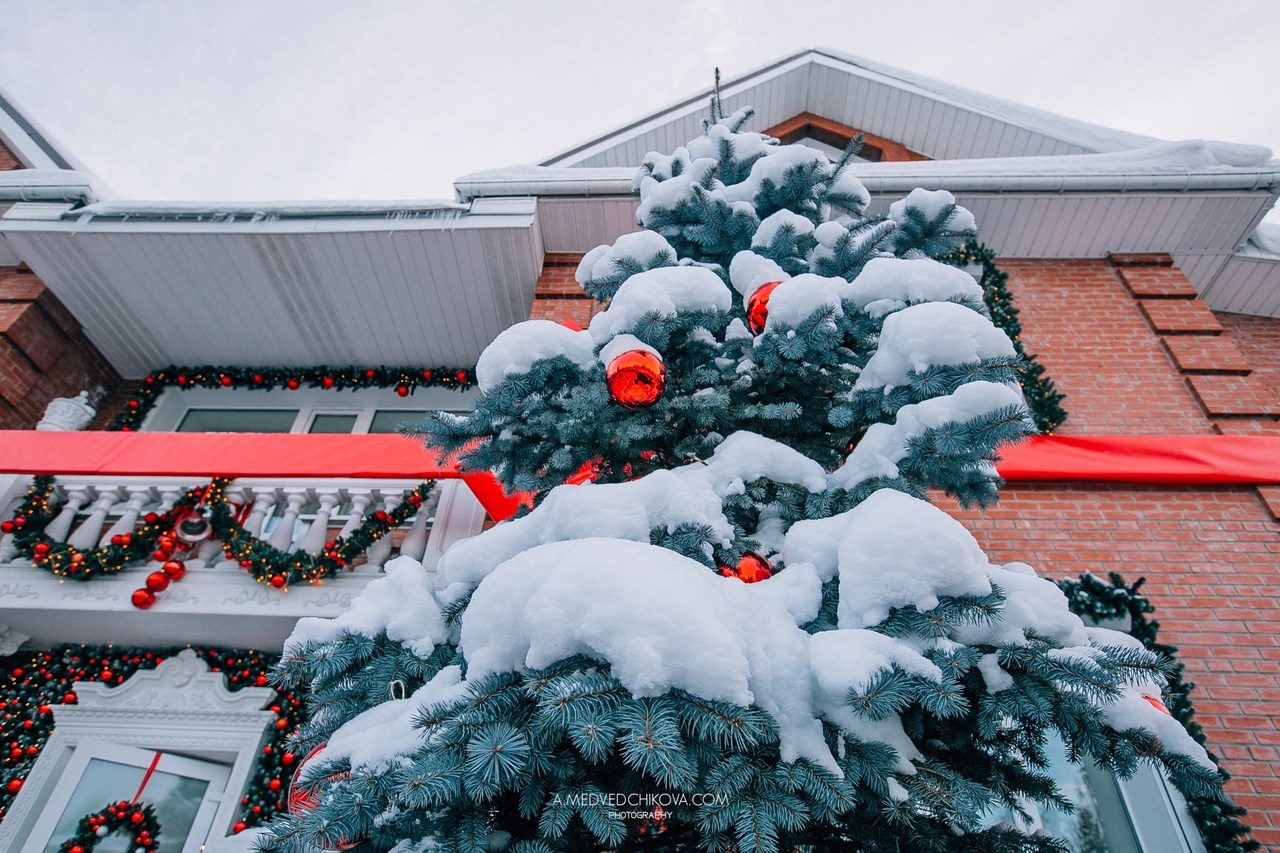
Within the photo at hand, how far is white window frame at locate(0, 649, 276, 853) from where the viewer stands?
3.89 m

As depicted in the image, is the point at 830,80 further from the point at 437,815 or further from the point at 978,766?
the point at 437,815

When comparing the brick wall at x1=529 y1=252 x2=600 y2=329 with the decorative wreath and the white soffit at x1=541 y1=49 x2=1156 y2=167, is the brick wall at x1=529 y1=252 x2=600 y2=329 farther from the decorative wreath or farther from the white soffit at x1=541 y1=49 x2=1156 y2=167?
the decorative wreath

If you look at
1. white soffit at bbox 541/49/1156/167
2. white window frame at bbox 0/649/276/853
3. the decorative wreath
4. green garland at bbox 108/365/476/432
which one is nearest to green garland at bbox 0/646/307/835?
white window frame at bbox 0/649/276/853

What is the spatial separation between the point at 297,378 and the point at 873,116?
7.20 metres

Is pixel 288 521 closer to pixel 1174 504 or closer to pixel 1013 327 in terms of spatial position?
pixel 1013 327

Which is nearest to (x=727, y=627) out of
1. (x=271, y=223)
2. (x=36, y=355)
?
(x=271, y=223)

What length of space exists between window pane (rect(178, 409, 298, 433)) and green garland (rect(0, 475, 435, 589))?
72.6 inches

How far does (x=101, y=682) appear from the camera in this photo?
4.14 meters

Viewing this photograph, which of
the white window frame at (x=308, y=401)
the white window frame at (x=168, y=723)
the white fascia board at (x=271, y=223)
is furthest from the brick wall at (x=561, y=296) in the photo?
the white window frame at (x=168, y=723)

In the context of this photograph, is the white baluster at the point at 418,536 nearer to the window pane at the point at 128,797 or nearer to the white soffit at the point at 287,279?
the window pane at the point at 128,797

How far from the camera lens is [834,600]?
181cm

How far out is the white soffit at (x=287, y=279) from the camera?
5262mm

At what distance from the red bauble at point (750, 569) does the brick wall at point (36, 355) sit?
6.51m

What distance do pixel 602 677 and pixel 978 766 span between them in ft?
3.92
